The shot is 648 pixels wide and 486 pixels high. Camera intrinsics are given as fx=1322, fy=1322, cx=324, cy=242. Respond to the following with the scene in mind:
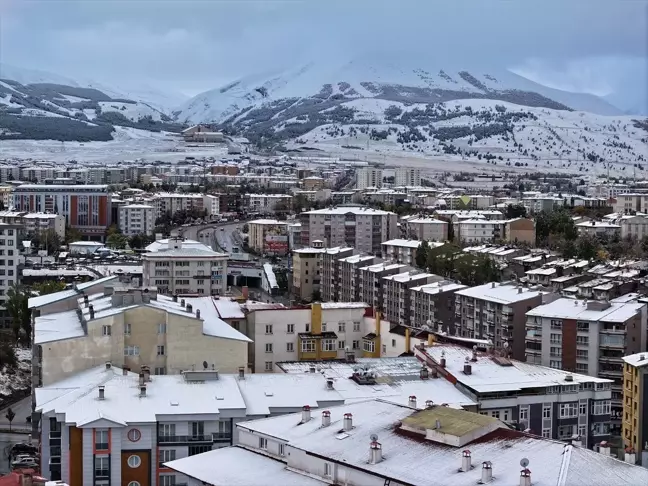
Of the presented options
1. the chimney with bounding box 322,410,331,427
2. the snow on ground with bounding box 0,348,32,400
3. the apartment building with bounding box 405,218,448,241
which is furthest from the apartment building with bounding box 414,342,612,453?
the apartment building with bounding box 405,218,448,241

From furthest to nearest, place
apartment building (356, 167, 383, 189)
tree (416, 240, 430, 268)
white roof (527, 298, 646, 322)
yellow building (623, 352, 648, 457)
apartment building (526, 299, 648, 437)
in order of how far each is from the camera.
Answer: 1. apartment building (356, 167, 383, 189)
2. tree (416, 240, 430, 268)
3. white roof (527, 298, 646, 322)
4. apartment building (526, 299, 648, 437)
5. yellow building (623, 352, 648, 457)

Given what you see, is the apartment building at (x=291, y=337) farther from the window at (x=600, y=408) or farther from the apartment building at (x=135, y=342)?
the window at (x=600, y=408)

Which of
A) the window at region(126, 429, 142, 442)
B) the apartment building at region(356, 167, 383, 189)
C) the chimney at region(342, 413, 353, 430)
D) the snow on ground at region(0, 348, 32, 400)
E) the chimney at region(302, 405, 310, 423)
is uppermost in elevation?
the apartment building at region(356, 167, 383, 189)

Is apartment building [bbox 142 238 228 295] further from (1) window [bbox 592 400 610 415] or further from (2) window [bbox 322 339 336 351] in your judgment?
(1) window [bbox 592 400 610 415]

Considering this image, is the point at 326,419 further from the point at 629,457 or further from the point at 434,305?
the point at 434,305

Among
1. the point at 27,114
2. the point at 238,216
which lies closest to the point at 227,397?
the point at 238,216

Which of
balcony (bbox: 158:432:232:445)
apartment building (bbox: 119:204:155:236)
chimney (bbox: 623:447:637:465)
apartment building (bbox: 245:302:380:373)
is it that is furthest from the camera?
apartment building (bbox: 119:204:155:236)

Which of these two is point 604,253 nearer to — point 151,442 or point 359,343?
point 359,343
